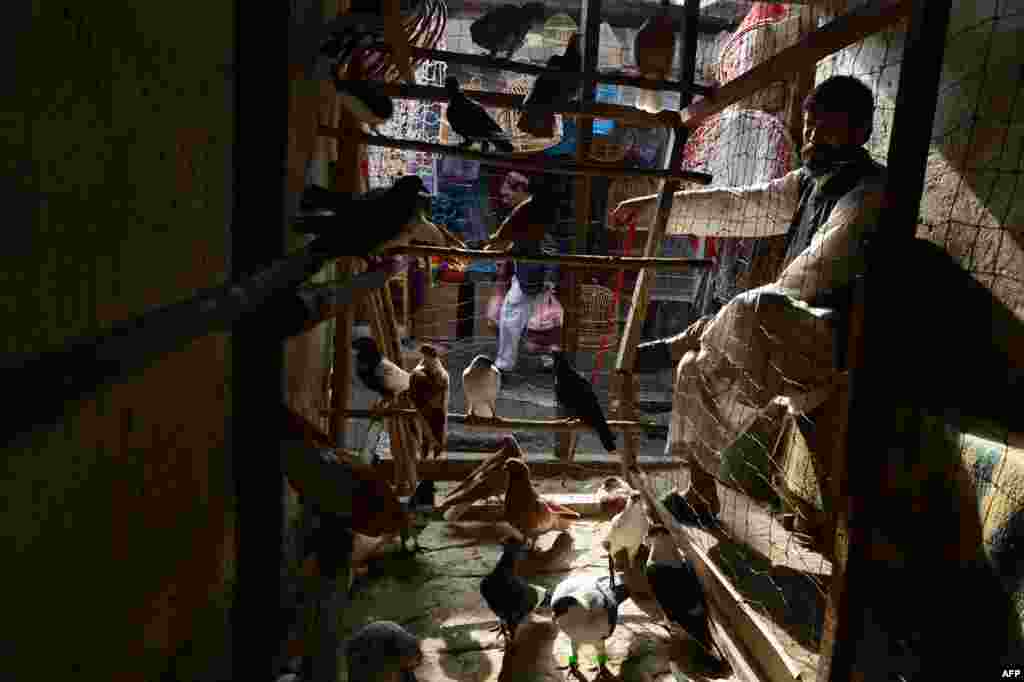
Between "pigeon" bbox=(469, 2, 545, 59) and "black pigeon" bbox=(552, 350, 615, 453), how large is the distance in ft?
6.77

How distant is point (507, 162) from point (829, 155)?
1.26 metres

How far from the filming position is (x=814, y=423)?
248 cm

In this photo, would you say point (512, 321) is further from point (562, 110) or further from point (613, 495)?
point (562, 110)

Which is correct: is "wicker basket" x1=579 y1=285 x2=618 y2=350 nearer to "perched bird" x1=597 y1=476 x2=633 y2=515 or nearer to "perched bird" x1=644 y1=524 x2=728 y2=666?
"perched bird" x1=597 y1=476 x2=633 y2=515

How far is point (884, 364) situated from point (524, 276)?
516 centimetres

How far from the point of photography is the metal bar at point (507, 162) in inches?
102

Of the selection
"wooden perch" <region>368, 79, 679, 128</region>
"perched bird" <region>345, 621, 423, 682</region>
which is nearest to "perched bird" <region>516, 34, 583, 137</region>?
"wooden perch" <region>368, 79, 679, 128</region>

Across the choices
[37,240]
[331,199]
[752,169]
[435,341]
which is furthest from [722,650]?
[435,341]

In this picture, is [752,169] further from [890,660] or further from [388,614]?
[388,614]

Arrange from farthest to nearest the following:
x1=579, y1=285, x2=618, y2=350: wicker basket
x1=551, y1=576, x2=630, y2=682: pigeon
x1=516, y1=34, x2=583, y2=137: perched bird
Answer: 1. x1=579, y1=285, x2=618, y2=350: wicker basket
2. x1=516, y1=34, x2=583, y2=137: perched bird
3. x1=551, y1=576, x2=630, y2=682: pigeon

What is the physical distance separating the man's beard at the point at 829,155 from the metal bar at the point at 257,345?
85.1 inches

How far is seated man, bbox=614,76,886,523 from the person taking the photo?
212cm

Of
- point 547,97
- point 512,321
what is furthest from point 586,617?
point 512,321

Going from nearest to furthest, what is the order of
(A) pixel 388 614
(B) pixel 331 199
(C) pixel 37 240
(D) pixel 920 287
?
1. (C) pixel 37 240
2. (B) pixel 331 199
3. (D) pixel 920 287
4. (A) pixel 388 614
